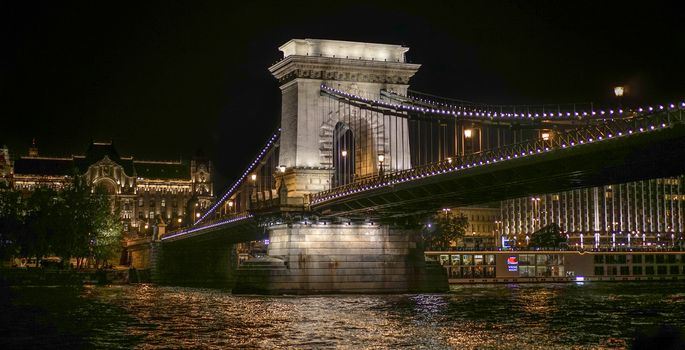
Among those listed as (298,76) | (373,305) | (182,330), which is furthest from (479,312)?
(298,76)

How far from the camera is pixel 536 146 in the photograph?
152 feet

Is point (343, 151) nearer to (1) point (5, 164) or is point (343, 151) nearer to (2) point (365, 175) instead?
(2) point (365, 175)

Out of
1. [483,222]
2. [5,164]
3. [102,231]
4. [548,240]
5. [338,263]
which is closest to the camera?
[338,263]

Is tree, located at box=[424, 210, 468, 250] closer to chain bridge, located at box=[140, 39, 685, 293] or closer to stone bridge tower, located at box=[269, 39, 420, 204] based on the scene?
chain bridge, located at box=[140, 39, 685, 293]

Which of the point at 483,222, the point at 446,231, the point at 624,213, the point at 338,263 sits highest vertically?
the point at 624,213

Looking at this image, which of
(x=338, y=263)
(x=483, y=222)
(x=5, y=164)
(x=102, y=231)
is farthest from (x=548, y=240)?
(x=5, y=164)

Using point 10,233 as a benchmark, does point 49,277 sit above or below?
below

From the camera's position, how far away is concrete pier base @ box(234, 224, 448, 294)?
6738 centimetres

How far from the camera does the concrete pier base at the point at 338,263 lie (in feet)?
221

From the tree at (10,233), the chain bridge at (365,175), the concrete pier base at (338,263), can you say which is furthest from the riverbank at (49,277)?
the concrete pier base at (338,263)

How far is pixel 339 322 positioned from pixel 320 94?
32.8 m

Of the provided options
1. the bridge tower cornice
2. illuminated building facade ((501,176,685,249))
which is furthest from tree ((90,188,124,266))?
illuminated building facade ((501,176,685,249))

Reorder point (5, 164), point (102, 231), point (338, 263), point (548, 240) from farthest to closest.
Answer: point (5, 164) < point (548, 240) < point (102, 231) < point (338, 263)

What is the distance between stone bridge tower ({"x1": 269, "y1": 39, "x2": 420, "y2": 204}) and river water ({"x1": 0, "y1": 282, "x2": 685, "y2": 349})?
11.7 m
